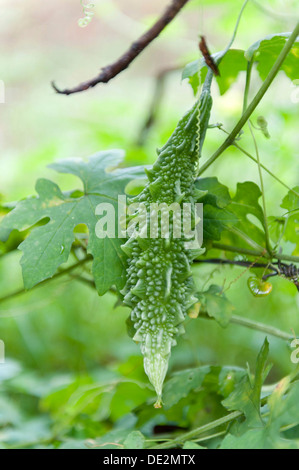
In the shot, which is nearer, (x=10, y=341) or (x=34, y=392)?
(x=34, y=392)

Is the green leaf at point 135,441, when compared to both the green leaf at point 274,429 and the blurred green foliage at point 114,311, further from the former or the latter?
the green leaf at point 274,429

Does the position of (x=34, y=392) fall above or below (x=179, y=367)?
below

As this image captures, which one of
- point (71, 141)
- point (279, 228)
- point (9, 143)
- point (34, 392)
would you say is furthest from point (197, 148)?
point (9, 143)

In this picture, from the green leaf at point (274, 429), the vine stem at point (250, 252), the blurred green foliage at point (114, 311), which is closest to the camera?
the green leaf at point (274, 429)

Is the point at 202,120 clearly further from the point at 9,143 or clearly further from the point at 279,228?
the point at 9,143
